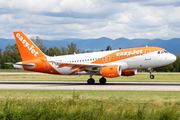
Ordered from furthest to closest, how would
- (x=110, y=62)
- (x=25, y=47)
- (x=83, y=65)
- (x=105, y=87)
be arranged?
(x=25, y=47) < (x=110, y=62) < (x=83, y=65) < (x=105, y=87)

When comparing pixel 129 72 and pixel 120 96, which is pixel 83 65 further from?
pixel 120 96

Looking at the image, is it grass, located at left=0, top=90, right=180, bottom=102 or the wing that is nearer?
grass, located at left=0, top=90, right=180, bottom=102

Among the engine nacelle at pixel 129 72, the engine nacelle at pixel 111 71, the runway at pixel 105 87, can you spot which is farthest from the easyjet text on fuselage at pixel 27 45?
the engine nacelle at pixel 129 72

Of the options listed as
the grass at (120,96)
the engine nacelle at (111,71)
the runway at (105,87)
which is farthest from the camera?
the engine nacelle at (111,71)

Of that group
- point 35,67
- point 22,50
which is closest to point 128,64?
point 35,67

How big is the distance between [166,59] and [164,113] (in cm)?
2367

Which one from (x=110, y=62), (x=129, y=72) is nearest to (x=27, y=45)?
(x=110, y=62)

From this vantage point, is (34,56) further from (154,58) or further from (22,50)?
(154,58)

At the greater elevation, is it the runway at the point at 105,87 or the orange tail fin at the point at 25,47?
the orange tail fin at the point at 25,47

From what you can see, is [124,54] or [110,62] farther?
[110,62]

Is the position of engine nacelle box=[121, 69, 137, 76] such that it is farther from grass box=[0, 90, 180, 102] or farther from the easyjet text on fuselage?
grass box=[0, 90, 180, 102]

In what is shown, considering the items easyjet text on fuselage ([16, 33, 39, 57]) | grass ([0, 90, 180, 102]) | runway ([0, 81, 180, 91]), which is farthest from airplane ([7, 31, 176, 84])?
grass ([0, 90, 180, 102])

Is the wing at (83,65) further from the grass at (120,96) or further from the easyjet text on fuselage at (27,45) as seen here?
the grass at (120,96)

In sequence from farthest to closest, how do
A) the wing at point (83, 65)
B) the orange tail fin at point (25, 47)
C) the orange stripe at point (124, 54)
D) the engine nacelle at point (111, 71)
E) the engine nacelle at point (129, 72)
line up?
the orange tail fin at point (25, 47), the engine nacelle at point (129, 72), the orange stripe at point (124, 54), the wing at point (83, 65), the engine nacelle at point (111, 71)
